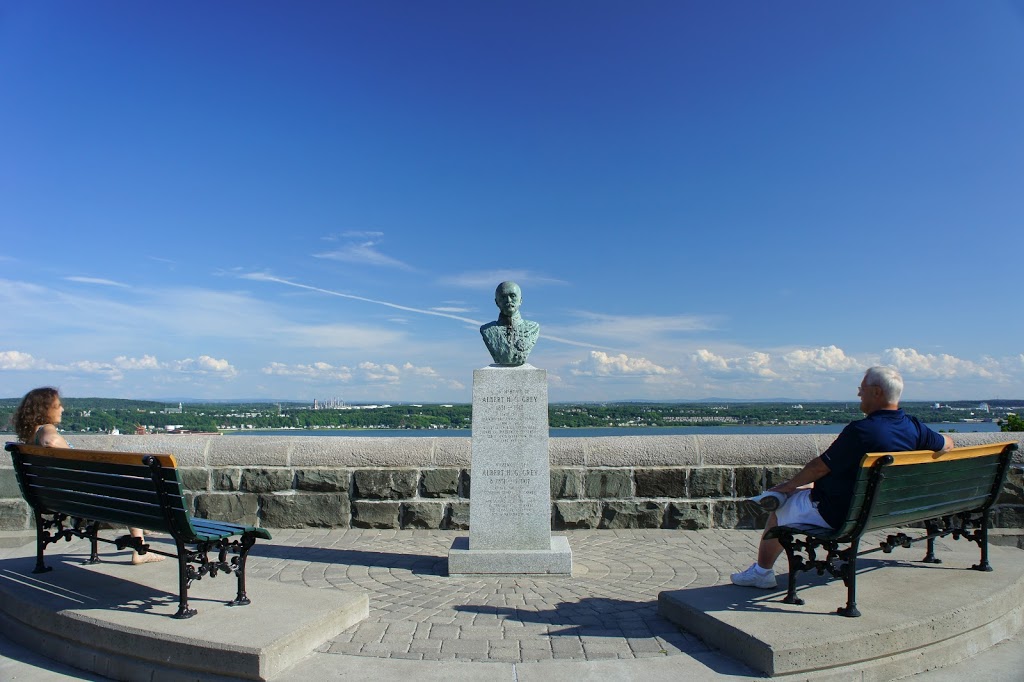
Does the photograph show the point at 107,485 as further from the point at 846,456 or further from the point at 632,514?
the point at 632,514

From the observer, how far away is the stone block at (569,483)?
23.3 feet

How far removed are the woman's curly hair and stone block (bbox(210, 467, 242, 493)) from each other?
2.17 m

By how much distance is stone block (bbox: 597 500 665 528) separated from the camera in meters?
7.12

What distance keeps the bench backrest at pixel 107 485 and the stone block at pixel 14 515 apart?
2.79 meters

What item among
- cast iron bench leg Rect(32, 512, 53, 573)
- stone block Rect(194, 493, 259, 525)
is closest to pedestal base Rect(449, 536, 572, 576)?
stone block Rect(194, 493, 259, 525)

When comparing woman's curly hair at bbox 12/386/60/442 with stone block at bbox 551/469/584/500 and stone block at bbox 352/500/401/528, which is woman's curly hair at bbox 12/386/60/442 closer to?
stone block at bbox 352/500/401/528

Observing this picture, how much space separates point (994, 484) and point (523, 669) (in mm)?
3488

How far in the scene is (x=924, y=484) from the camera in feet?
13.4

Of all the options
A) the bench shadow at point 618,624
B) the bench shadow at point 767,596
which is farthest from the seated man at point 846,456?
the bench shadow at point 618,624

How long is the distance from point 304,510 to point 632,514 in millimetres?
3225

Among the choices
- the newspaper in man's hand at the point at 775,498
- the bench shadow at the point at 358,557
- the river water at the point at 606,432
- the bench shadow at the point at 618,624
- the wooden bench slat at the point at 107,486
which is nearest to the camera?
the bench shadow at the point at 618,624

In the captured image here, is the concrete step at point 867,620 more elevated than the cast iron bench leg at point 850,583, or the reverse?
the cast iron bench leg at point 850,583

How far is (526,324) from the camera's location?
5988 mm

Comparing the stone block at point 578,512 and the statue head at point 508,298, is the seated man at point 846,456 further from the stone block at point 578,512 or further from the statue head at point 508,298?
the stone block at point 578,512
